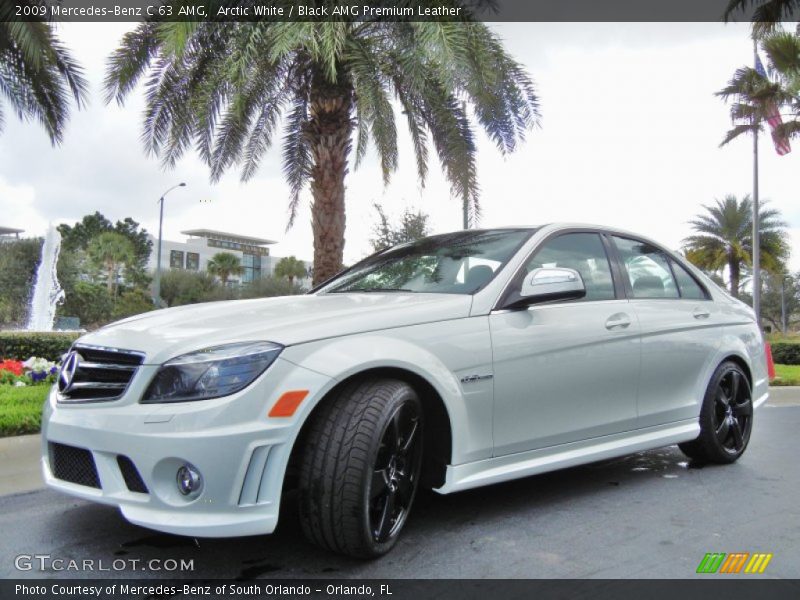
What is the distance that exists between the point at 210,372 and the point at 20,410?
3876mm

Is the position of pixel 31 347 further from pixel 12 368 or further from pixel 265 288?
pixel 265 288

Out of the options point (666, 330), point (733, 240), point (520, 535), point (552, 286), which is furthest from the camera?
point (733, 240)

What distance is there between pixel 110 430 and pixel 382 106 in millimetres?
7719

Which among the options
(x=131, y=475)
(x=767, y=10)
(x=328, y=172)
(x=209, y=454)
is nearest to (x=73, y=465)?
(x=131, y=475)

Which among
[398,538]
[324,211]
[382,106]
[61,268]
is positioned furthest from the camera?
[61,268]

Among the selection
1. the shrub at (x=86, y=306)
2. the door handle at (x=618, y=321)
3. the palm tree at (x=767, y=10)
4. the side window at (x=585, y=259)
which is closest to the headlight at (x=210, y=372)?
the side window at (x=585, y=259)

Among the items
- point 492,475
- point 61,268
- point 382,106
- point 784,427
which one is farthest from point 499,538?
point 61,268

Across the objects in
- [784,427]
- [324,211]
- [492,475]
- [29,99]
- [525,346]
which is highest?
[29,99]

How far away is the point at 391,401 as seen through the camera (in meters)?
3.08

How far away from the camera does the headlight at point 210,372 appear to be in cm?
283

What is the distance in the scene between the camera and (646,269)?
4.75 meters

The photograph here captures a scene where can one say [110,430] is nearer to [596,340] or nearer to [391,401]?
[391,401]

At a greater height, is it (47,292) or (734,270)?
(734,270)

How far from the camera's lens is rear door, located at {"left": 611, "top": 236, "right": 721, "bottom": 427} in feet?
14.3
